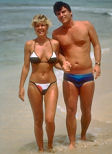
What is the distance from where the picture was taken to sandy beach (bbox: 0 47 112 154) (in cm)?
544

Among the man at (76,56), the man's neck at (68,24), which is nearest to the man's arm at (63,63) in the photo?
the man at (76,56)

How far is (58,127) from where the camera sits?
6.55 metres

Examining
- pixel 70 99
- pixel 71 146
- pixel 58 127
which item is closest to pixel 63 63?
pixel 70 99

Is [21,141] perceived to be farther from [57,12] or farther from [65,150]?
[57,12]

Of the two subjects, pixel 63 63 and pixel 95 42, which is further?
pixel 95 42

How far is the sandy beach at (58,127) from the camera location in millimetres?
5441

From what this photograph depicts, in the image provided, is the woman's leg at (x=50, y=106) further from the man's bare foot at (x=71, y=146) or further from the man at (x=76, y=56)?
the man's bare foot at (x=71, y=146)

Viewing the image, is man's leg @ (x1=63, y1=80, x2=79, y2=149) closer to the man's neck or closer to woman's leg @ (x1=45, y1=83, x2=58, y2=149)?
woman's leg @ (x1=45, y1=83, x2=58, y2=149)

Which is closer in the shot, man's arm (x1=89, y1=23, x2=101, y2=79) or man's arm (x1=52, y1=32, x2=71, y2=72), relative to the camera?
man's arm (x1=52, y1=32, x2=71, y2=72)

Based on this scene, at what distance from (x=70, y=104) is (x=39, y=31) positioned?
1.24 m

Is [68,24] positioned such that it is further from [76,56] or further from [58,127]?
[58,127]

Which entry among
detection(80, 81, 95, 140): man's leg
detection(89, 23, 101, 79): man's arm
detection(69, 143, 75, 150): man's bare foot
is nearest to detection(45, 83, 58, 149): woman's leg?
Result: detection(80, 81, 95, 140): man's leg

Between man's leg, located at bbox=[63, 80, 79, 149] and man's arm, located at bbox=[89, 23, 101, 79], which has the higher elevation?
man's arm, located at bbox=[89, 23, 101, 79]

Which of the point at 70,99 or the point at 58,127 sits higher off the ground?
the point at 70,99
